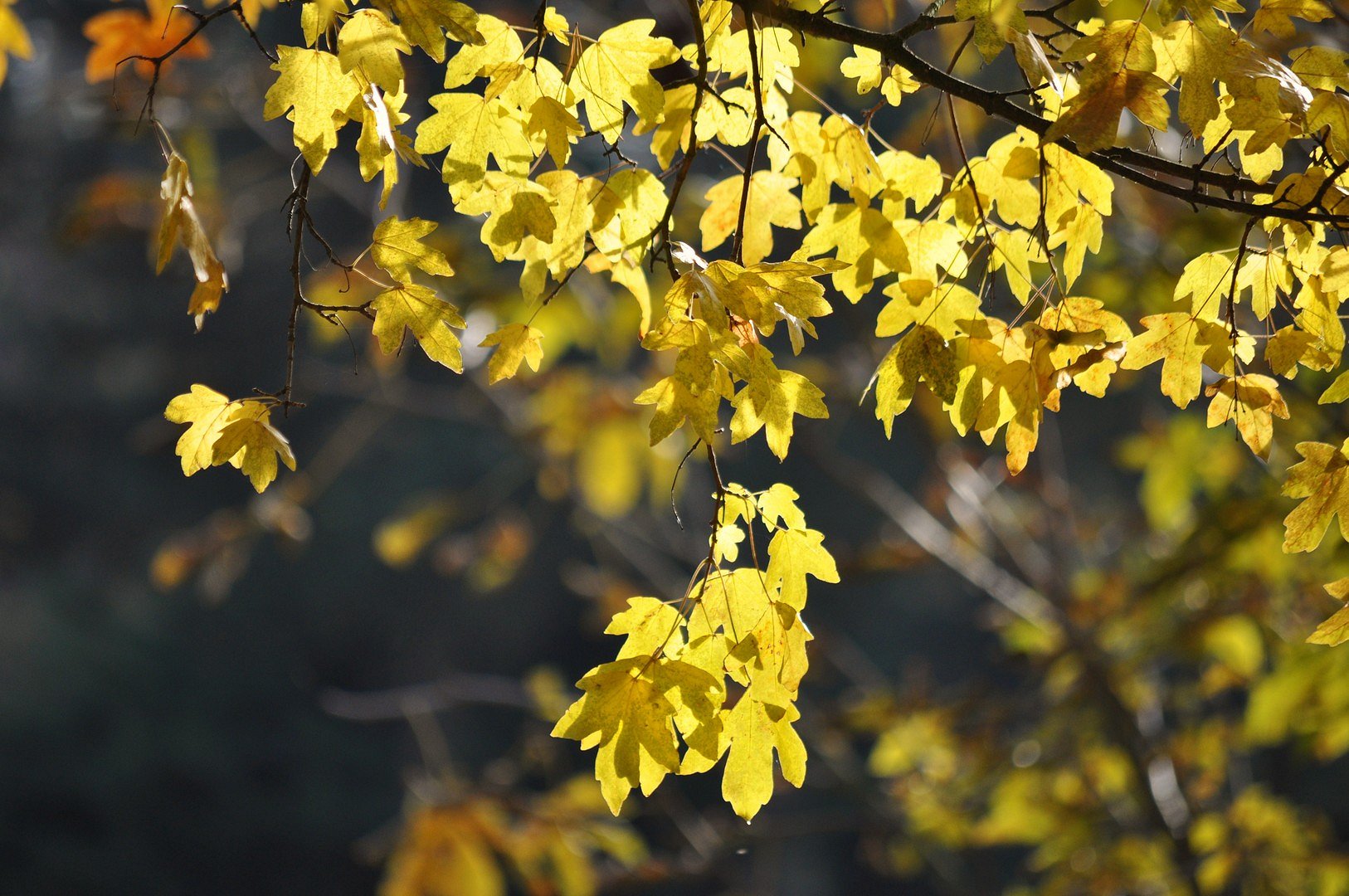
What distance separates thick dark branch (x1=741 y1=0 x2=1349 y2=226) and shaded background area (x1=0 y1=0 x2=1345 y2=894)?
4.73m

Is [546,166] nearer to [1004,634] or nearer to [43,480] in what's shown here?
[1004,634]

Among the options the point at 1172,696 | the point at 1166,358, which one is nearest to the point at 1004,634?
the point at 1172,696

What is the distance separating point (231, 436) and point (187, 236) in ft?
0.47

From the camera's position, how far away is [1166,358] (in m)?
0.71

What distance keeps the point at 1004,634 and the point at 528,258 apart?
183 cm

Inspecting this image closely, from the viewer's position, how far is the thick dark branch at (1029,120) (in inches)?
23.3

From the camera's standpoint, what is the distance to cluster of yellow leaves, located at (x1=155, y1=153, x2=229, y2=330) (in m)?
0.69

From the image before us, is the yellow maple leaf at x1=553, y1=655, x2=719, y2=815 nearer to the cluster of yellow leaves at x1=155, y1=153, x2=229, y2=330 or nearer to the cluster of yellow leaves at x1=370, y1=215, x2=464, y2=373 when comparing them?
the cluster of yellow leaves at x1=370, y1=215, x2=464, y2=373

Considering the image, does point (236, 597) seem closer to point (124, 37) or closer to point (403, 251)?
point (124, 37)

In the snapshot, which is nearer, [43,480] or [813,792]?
[813,792]

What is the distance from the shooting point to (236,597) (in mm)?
6523

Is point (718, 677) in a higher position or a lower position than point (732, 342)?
lower

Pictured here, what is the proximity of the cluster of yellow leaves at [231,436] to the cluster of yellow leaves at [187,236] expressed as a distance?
0.06m

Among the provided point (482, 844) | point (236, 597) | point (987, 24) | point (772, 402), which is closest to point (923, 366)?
point (772, 402)
